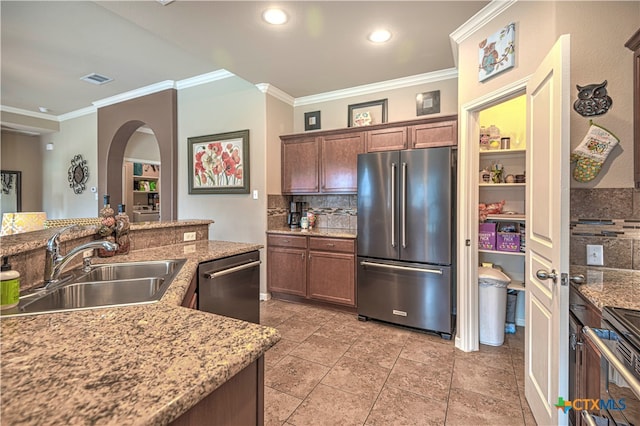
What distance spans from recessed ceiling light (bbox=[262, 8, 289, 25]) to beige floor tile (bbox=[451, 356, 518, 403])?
2917 mm

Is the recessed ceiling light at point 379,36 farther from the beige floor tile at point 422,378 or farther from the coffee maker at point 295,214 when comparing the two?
the beige floor tile at point 422,378

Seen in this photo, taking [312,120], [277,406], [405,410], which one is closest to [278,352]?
[277,406]

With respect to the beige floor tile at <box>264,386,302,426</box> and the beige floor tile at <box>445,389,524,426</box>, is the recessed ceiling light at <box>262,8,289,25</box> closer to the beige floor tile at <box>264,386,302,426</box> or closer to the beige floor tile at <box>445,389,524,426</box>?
the beige floor tile at <box>264,386,302,426</box>

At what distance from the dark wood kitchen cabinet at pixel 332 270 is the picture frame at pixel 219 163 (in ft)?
4.07

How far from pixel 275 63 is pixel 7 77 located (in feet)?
12.8

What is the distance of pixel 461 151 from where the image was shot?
2.47 m

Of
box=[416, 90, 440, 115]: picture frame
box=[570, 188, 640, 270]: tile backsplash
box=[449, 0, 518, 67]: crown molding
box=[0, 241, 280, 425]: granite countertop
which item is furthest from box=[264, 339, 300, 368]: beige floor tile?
box=[449, 0, 518, 67]: crown molding

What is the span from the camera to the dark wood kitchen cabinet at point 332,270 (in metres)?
3.27

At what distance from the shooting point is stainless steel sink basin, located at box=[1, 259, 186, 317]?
Result: 1137mm

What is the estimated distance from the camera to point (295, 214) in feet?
13.4

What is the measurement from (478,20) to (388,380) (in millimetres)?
2708

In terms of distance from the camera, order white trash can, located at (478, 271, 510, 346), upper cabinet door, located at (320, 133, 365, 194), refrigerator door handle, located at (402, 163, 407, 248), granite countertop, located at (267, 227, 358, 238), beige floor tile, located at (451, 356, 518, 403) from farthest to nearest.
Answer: upper cabinet door, located at (320, 133, 365, 194)
granite countertop, located at (267, 227, 358, 238)
refrigerator door handle, located at (402, 163, 407, 248)
white trash can, located at (478, 271, 510, 346)
beige floor tile, located at (451, 356, 518, 403)

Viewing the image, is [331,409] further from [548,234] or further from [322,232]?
[322,232]

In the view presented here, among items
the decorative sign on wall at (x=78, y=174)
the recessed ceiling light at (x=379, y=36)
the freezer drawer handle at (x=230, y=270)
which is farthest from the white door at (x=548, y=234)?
the decorative sign on wall at (x=78, y=174)
